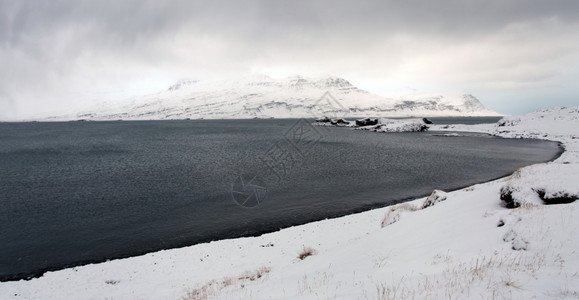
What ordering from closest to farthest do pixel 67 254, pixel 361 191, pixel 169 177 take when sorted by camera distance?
1. pixel 67 254
2. pixel 361 191
3. pixel 169 177

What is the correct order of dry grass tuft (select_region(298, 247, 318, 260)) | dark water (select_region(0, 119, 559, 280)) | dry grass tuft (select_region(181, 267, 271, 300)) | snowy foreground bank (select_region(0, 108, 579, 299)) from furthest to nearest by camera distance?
dark water (select_region(0, 119, 559, 280)) < dry grass tuft (select_region(298, 247, 318, 260)) < dry grass tuft (select_region(181, 267, 271, 300)) < snowy foreground bank (select_region(0, 108, 579, 299))

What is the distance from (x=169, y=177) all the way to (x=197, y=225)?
65.7 feet

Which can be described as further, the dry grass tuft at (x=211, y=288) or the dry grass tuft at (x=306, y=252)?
the dry grass tuft at (x=306, y=252)

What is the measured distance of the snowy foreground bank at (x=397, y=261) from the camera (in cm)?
651

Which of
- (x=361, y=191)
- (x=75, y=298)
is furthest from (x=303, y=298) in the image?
(x=361, y=191)

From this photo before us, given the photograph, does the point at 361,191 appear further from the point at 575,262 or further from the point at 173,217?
the point at 575,262

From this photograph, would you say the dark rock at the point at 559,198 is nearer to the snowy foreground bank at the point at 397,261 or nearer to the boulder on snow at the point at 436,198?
the snowy foreground bank at the point at 397,261

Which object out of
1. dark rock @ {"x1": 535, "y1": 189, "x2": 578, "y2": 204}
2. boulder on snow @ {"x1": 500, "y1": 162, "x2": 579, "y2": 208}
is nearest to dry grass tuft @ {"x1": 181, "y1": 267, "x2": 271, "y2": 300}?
boulder on snow @ {"x1": 500, "y1": 162, "x2": 579, "y2": 208}

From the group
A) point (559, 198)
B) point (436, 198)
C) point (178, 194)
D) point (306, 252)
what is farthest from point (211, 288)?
point (178, 194)

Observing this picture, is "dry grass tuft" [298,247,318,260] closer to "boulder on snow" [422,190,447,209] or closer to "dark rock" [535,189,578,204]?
"boulder on snow" [422,190,447,209]

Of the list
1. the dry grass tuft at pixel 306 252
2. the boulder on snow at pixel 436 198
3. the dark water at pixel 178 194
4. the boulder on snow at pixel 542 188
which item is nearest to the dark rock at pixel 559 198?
the boulder on snow at pixel 542 188

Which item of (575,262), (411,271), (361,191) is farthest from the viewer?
(361,191)

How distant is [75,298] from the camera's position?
46.3ft

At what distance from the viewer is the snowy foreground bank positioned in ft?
21.4
